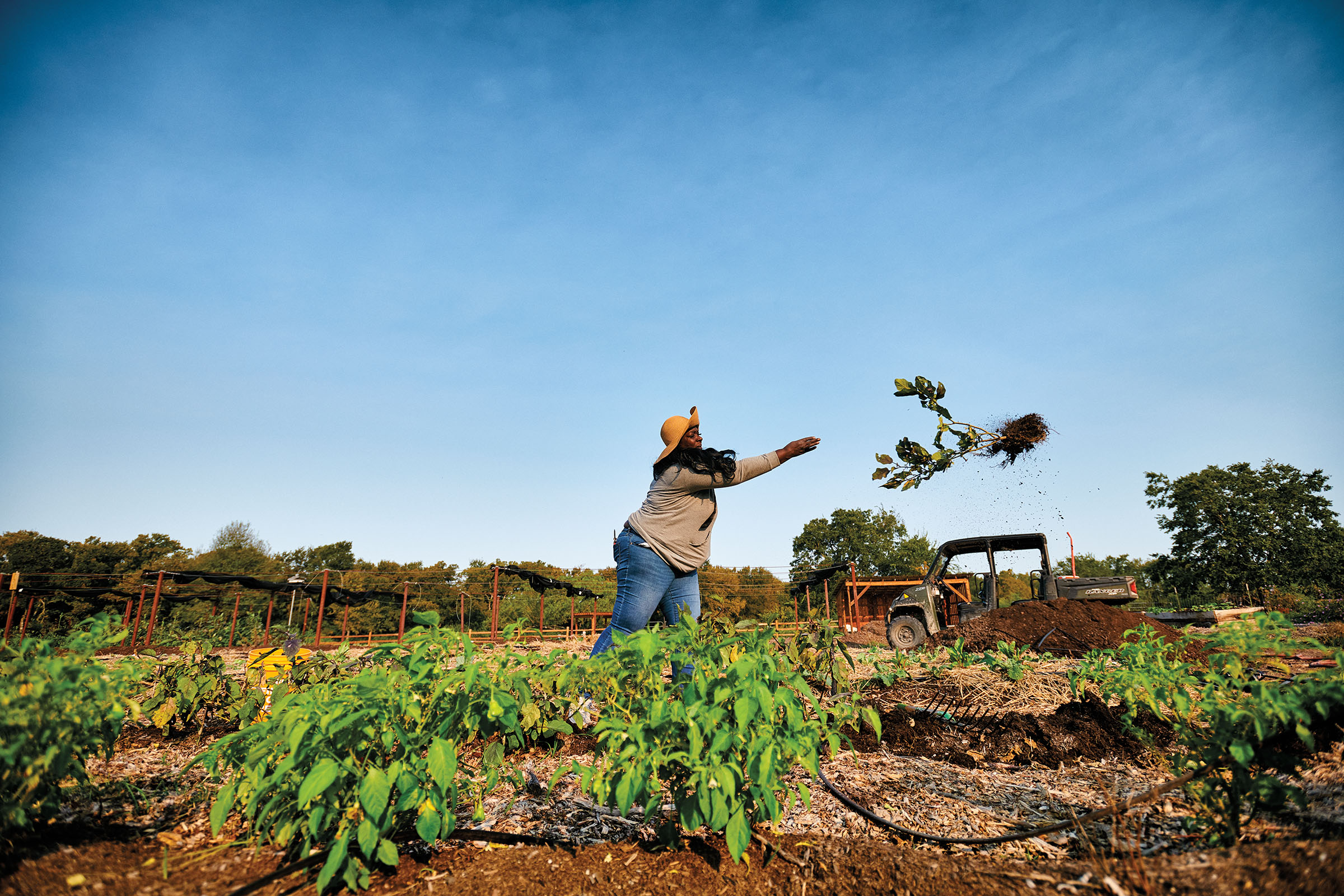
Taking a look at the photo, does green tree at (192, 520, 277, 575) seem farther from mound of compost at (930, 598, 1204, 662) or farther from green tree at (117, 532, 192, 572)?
mound of compost at (930, 598, 1204, 662)

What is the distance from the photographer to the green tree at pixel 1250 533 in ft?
96.5

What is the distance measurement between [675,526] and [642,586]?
0.38 m


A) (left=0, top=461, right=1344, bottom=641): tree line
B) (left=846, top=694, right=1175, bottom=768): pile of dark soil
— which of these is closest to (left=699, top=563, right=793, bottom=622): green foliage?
(left=0, top=461, right=1344, bottom=641): tree line

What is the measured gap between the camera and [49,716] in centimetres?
143

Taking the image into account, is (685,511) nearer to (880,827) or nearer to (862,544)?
(880,827)

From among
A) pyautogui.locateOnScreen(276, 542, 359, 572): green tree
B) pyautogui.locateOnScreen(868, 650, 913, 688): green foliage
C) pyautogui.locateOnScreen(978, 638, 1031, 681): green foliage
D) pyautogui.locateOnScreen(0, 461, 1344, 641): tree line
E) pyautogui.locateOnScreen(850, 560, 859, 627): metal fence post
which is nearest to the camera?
pyautogui.locateOnScreen(868, 650, 913, 688): green foliage

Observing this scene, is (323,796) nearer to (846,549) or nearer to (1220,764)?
(1220,764)

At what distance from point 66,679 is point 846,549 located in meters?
53.7

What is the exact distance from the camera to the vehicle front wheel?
10.8 metres

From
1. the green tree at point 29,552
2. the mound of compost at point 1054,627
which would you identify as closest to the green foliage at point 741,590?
the mound of compost at point 1054,627

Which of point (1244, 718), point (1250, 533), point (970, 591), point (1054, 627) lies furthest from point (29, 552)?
point (1250, 533)

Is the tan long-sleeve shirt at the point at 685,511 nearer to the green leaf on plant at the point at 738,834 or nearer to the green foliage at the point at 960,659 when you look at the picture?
the green leaf on plant at the point at 738,834

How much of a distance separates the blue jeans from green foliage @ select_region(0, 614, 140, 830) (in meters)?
1.97

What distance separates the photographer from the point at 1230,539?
1224 inches
